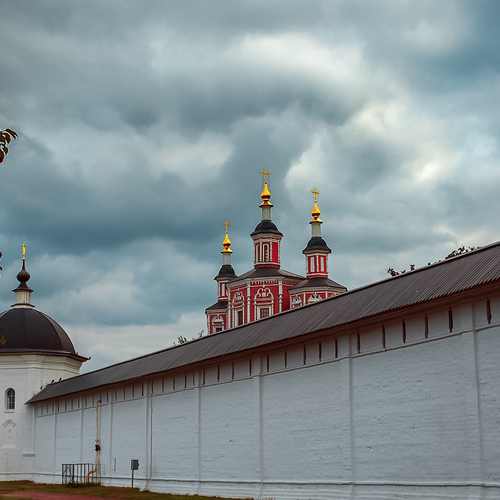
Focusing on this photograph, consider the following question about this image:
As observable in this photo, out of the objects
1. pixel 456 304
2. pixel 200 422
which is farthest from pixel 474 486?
pixel 200 422

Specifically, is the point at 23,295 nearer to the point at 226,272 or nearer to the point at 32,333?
the point at 32,333

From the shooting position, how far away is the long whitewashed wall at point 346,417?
14.8 metres

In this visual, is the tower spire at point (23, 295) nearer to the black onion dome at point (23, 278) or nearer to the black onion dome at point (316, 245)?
the black onion dome at point (23, 278)

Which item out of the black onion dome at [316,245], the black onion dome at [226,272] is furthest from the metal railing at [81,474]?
the black onion dome at [226,272]

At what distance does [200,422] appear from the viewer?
24.1 meters

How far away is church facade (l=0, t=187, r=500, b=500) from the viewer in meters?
14.8

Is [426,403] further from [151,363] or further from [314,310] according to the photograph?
[151,363]

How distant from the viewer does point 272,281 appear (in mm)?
67750

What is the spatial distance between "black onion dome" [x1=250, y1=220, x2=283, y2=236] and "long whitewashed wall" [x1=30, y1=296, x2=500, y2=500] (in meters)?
43.1

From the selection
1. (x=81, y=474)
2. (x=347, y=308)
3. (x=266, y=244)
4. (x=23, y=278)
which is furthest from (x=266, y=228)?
(x=347, y=308)

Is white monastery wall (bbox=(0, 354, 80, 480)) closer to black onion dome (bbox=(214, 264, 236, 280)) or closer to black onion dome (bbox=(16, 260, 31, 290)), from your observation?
black onion dome (bbox=(16, 260, 31, 290))

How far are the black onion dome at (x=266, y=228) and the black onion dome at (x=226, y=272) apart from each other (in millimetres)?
7481

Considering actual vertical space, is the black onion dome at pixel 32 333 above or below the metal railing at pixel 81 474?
above

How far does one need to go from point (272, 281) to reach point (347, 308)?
161 ft
